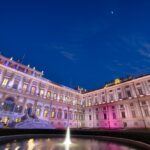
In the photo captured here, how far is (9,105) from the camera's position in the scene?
107ft

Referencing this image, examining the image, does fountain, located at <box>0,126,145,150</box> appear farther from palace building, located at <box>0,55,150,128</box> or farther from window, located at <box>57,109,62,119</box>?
window, located at <box>57,109,62,119</box>

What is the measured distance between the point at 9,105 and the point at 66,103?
21207 mm

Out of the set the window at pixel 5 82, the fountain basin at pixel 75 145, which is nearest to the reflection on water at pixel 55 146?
the fountain basin at pixel 75 145

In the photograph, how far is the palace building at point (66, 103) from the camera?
3372 cm

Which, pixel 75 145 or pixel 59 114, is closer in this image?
pixel 75 145

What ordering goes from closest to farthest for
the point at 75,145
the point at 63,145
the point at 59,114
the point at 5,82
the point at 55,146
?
the point at 55,146 < the point at 63,145 < the point at 75,145 < the point at 5,82 < the point at 59,114

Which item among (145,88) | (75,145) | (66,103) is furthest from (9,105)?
(145,88)

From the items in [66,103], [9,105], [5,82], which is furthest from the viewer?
[66,103]

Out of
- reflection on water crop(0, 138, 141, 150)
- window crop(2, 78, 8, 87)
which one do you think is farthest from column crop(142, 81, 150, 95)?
window crop(2, 78, 8, 87)

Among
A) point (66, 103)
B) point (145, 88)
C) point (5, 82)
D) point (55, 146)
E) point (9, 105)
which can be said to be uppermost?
point (145, 88)

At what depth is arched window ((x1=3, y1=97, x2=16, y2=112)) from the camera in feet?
104

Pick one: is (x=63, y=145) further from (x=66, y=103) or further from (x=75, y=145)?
(x=66, y=103)

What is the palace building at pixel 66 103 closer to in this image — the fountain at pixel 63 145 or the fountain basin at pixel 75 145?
the fountain basin at pixel 75 145

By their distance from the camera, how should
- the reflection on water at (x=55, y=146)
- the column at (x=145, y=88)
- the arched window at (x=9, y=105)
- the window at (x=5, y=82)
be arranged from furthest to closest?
the column at (x=145, y=88), the window at (x=5, y=82), the arched window at (x=9, y=105), the reflection on water at (x=55, y=146)
